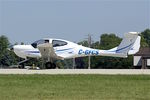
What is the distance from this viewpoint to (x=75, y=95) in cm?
1455

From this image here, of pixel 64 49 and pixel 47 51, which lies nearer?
pixel 47 51

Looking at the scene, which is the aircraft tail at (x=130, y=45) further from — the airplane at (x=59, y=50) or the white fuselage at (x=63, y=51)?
the white fuselage at (x=63, y=51)

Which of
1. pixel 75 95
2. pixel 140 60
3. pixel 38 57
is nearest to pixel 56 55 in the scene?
pixel 38 57

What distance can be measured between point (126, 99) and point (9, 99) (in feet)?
11.1

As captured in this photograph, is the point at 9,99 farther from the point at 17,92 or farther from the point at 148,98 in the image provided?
the point at 148,98

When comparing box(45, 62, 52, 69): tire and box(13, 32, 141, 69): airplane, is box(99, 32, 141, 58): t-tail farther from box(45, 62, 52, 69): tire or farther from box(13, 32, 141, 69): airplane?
box(45, 62, 52, 69): tire

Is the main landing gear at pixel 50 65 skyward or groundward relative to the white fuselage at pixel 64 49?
groundward

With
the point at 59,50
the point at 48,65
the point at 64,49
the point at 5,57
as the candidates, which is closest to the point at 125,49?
the point at 64,49

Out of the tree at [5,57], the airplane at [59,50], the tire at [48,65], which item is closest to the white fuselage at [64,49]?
the airplane at [59,50]

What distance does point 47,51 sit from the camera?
35656mm

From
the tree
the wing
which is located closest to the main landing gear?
the wing

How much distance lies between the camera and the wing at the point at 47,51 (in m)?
34.9

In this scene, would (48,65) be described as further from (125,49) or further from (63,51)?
(125,49)

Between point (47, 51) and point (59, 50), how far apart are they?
1.19m
